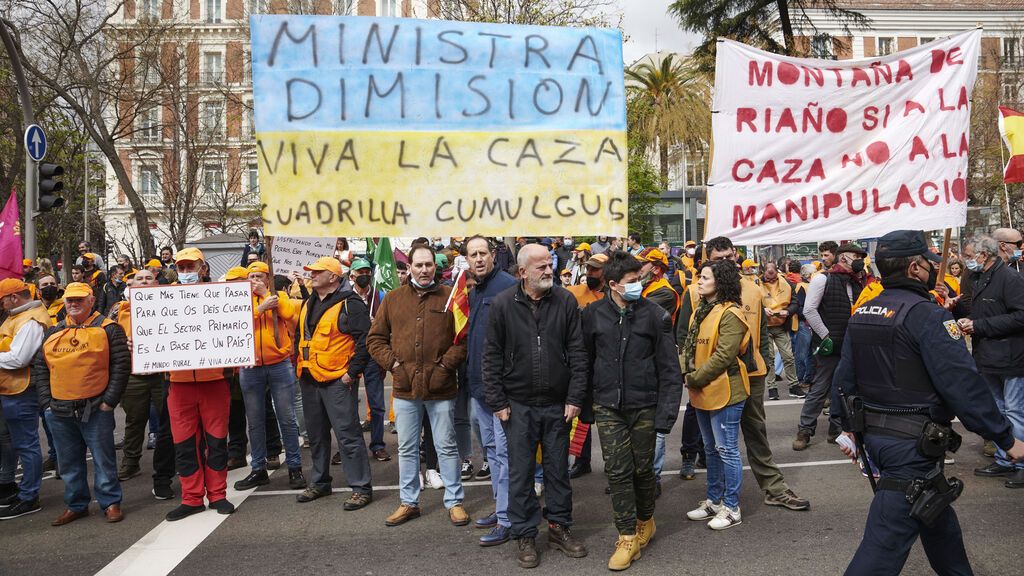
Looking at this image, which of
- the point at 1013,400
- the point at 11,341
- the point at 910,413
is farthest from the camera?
the point at 11,341

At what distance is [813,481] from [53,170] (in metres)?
11.8

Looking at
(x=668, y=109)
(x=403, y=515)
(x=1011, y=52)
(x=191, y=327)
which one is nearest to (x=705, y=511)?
(x=403, y=515)

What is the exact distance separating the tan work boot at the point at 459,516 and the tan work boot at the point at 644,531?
1.34 meters

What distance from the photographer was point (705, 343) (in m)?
5.70

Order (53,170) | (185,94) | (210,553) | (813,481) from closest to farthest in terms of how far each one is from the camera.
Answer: (210,553), (813,481), (53,170), (185,94)

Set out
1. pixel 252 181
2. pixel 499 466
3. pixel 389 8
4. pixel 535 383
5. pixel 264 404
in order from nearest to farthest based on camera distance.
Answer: pixel 535 383 < pixel 499 466 < pixel 264 404 < pixel 389 8 < pixel 252 181

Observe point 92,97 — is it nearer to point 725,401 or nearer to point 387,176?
point 387,176

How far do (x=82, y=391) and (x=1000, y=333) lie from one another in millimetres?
7352

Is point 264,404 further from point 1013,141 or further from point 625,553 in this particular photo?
point 1013,141

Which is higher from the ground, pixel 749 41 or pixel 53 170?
pixel 749 41

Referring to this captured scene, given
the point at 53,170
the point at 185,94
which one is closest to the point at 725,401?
the point at 53,170

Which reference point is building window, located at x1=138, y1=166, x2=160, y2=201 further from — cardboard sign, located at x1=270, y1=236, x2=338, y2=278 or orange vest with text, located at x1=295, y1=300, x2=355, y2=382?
orange vest with text, located at x1=295, y1=300, x2=355, y2=382

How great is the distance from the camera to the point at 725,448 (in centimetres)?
552

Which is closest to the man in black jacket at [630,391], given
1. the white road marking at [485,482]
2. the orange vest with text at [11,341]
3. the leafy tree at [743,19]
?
the white road marking at [485,482]
